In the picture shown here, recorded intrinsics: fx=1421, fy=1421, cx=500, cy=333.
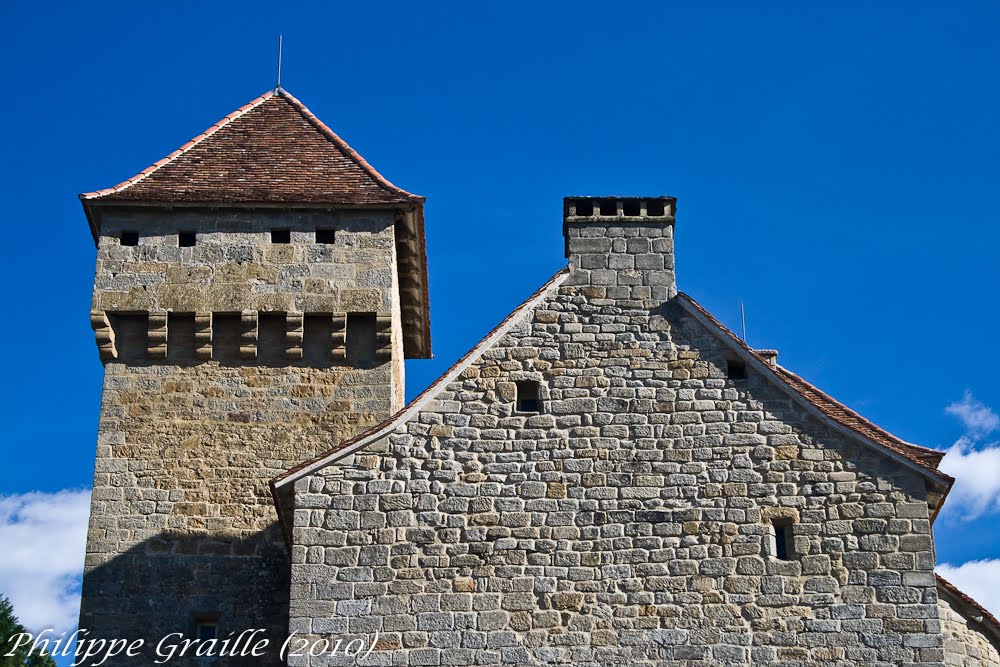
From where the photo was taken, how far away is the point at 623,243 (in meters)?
16.7

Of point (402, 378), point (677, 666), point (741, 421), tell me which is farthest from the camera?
point (402, 378)

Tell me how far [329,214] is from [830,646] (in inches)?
367

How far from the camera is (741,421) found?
50.9ft

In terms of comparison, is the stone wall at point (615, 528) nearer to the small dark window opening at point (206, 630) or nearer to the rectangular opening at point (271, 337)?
the small dark window opening at point (206, 630)

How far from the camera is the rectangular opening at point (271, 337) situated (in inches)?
760

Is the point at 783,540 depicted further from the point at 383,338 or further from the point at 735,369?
the point at 383,338

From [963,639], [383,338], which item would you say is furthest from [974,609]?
[383,338]

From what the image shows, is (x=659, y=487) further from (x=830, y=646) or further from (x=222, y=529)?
(x=222, y=529)

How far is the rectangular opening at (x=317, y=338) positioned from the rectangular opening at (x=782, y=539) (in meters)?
6.95

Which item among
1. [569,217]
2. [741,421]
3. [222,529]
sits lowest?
[222,529]

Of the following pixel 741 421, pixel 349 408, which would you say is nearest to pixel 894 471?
pixel 741 421

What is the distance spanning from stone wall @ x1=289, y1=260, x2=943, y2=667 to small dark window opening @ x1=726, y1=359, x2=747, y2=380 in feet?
0.38

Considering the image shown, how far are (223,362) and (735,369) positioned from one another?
7.20m

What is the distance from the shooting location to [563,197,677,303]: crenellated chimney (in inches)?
645
